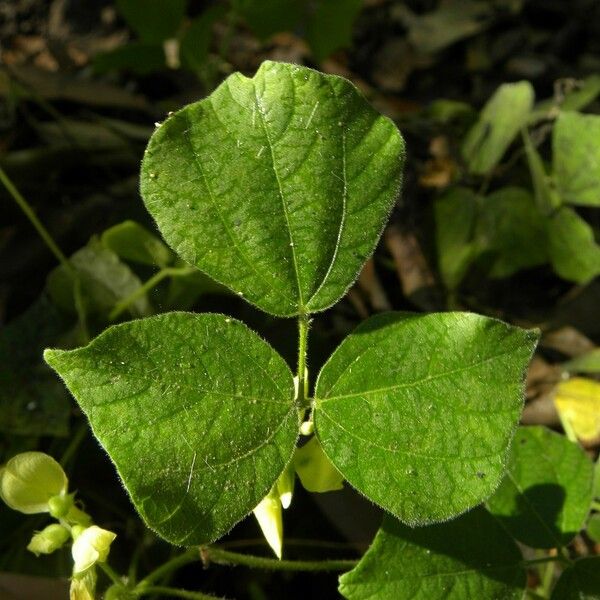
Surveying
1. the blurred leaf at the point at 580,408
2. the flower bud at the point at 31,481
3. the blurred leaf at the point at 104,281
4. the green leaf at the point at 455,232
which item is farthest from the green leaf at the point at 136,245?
the blurred leaf at the point at 580,408

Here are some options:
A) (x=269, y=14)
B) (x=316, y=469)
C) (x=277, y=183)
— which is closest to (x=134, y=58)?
(x=269, y=14)

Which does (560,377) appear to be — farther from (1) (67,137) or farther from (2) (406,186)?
(1) (67,137)

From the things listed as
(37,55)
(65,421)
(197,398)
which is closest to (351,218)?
(197,398)

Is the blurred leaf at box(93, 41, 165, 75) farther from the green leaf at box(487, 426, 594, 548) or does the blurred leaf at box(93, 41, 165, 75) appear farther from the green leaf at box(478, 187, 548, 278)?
the green leaf at box(487, 426, 594, 548)

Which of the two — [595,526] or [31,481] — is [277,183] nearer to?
[31,481]

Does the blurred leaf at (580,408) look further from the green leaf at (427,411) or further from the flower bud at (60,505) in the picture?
the flower bud at (60,505)
